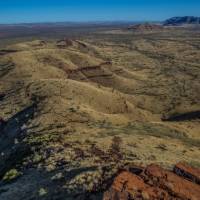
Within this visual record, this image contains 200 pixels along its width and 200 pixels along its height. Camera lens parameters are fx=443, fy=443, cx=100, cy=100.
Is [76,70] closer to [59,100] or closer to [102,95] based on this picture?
[102,95]

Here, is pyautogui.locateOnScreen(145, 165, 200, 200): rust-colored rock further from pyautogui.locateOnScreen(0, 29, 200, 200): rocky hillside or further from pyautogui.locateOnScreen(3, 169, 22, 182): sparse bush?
pyautogui.locateOnScreen(3, 169, 22, 182): sparse bush

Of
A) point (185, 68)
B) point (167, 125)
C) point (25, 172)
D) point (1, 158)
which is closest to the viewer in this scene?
point (25, 172)

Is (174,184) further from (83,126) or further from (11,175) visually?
(83,126)

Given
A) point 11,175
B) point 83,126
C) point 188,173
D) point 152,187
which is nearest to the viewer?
point 152,187

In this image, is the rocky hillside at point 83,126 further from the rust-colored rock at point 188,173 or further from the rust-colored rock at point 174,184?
the rust-colored rock at point 188,173

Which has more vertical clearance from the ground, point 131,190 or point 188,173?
point 131,190

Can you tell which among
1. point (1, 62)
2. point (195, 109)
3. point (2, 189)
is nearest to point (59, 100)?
point (195, 109)

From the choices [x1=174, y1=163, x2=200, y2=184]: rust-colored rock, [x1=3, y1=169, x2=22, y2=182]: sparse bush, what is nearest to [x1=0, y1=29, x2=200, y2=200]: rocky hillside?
[x1=3, y1=169, x2=22, y2=182]: sparse bush

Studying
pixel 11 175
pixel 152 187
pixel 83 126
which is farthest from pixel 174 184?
pixel 83 126

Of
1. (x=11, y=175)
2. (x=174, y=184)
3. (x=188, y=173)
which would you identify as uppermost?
(x=174, y=184)
